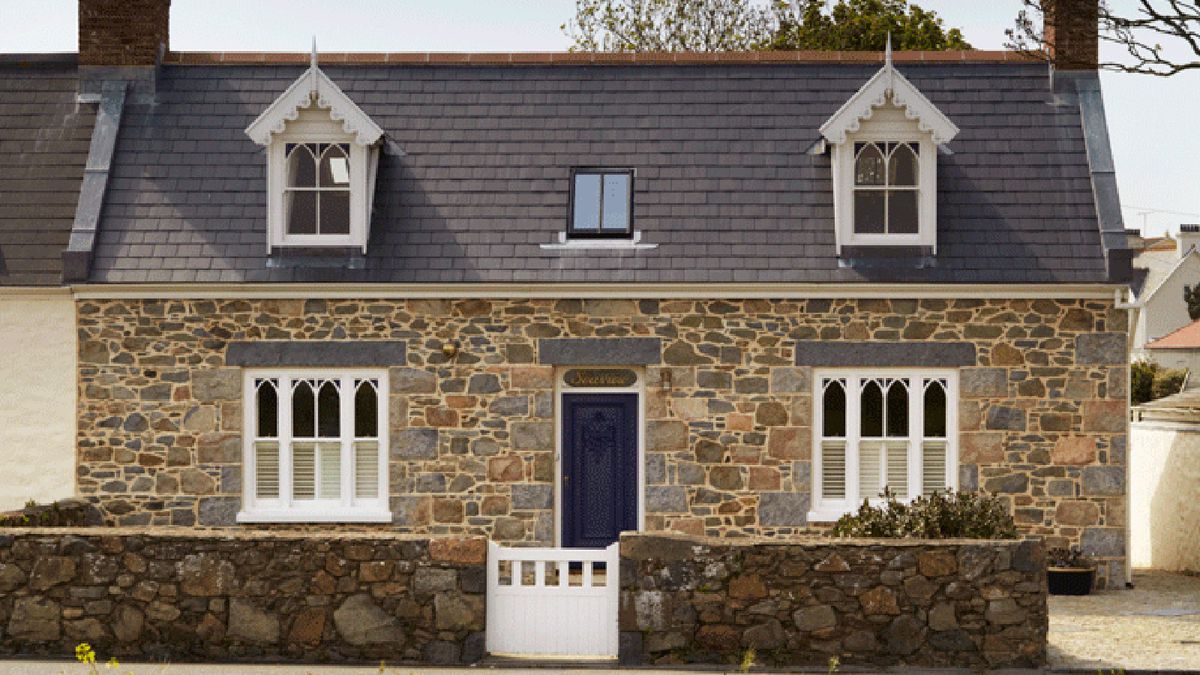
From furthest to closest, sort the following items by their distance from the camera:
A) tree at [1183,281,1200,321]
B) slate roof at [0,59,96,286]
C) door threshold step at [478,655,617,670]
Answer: tree at [1183,281,1200,321]
slate roof at [0,59,96,286]
door threshold step at [478,655,617,670]

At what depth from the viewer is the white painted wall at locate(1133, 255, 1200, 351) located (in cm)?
5450

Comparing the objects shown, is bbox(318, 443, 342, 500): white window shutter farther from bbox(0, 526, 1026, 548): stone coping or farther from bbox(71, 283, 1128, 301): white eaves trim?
bbox(0, 526, 1026, 548): stone coping

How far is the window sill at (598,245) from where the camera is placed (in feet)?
61.5

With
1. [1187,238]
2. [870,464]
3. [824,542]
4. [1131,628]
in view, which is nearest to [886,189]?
[870,464]

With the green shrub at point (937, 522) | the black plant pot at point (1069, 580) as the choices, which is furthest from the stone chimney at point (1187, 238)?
the green shrub at point (937, 522)

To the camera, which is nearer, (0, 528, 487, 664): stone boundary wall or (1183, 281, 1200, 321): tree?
(0, 528, 487, 664): stone boundary wall

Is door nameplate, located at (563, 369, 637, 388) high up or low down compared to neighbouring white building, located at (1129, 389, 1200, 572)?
up

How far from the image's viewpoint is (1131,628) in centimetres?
1524

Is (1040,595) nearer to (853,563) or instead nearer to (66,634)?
(853,563)

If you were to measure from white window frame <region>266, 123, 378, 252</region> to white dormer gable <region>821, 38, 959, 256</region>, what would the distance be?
5.35 meters

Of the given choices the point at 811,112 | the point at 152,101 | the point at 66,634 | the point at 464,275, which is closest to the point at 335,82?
the point at 152,101

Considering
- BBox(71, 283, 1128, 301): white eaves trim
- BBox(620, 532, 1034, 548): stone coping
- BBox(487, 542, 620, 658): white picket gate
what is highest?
BBox(71, 283, 1128, 301): white eaves trim

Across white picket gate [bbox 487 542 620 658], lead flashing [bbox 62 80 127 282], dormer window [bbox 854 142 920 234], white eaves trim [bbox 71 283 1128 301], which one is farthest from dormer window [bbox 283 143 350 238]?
white picket gate [bbox 487 542 620 658]

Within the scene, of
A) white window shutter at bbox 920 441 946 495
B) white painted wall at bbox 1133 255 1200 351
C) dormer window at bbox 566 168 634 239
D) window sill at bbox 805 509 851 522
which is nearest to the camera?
window sill at bbox 805 509 851 522
